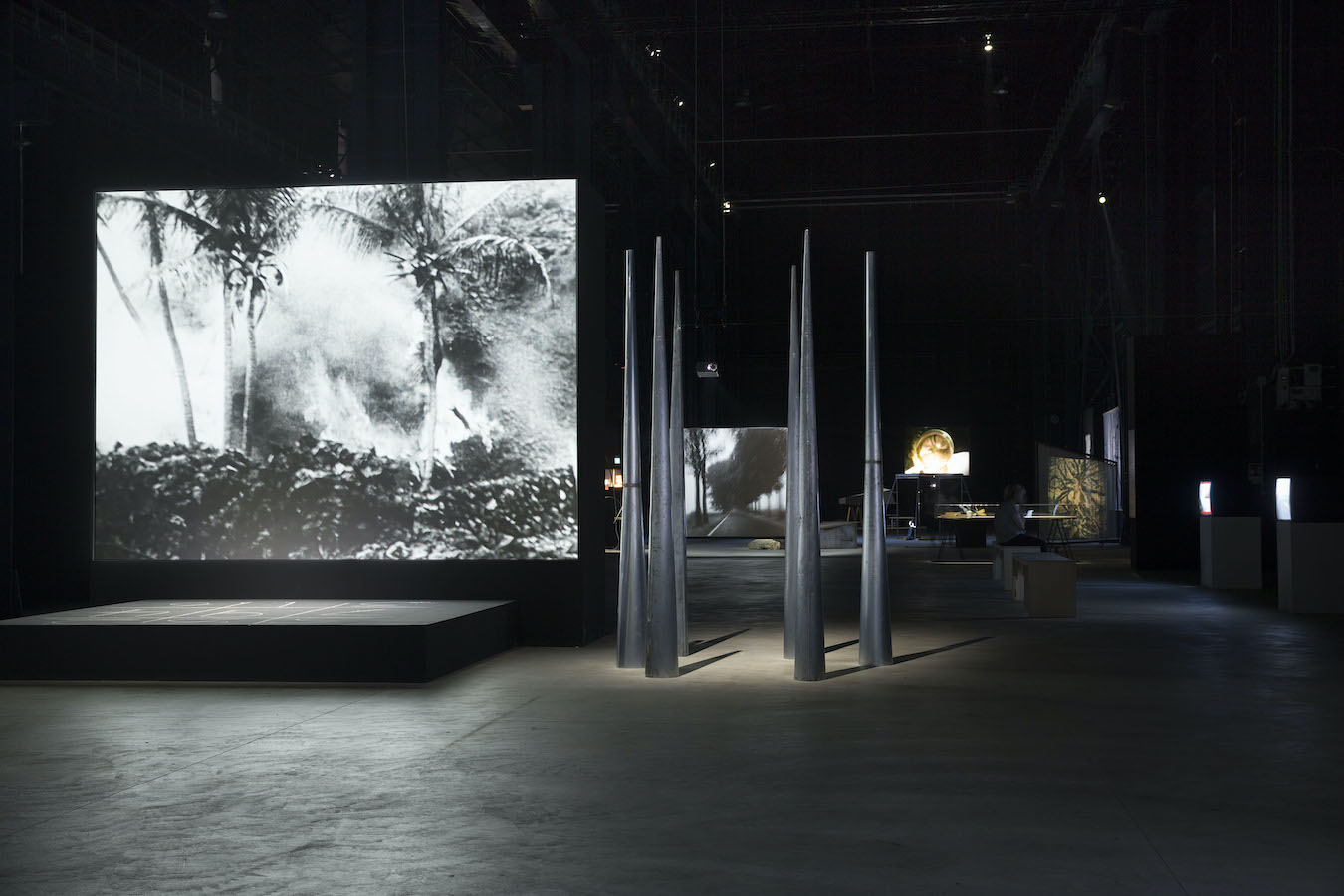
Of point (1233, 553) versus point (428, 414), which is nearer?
point (428, 414)

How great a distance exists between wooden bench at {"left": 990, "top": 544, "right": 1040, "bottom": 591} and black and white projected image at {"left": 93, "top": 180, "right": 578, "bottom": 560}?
5.80 m

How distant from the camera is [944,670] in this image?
26.6ft

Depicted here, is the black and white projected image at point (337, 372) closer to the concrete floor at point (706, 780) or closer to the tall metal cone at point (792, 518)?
the concrete floor at point (706, 780)

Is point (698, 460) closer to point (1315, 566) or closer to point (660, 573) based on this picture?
point (1315, 566)

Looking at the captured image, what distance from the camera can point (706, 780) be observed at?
511 cm

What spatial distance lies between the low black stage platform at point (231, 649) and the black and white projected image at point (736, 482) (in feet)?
56.5

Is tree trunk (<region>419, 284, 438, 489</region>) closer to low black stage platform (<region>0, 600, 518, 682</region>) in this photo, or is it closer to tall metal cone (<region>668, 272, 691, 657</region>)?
low black stage platform (<region>0, 600, 518, 682</region>)

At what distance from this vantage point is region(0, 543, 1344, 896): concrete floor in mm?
3877

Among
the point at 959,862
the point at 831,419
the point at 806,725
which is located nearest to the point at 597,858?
the point at 959,862

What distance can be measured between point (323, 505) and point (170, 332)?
1.69 metres

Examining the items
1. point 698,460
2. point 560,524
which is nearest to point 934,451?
point 698,460

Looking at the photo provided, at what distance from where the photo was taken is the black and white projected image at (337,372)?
9680 mm

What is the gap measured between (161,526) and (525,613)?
2.73 meters

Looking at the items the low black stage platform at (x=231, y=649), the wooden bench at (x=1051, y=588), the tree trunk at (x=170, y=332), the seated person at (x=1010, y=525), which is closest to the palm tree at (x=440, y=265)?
the tree trunk at (x=170, y=332)
